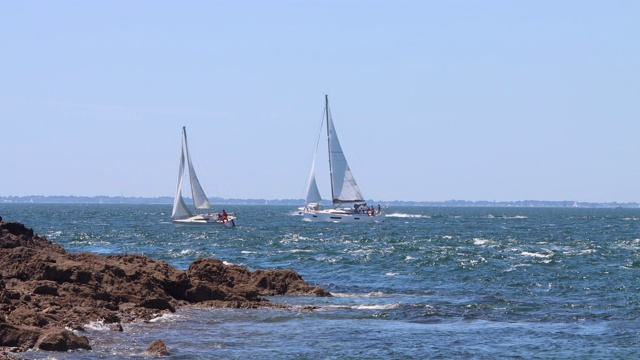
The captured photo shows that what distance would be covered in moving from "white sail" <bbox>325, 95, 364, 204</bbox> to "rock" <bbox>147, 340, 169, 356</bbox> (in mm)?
82592

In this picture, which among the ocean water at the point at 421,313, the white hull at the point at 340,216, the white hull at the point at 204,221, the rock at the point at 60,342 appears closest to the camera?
the rock at the point at 60,342

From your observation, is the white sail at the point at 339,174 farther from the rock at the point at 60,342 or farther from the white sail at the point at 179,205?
the rock at the point at 60,342

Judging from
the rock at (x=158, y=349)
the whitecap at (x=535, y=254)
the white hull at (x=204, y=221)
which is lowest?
Answer: the rock at (x=158, y=349)

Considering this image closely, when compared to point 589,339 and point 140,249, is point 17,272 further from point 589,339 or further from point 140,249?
point 140,249

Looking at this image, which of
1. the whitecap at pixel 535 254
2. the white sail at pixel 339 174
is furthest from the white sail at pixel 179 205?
the whitecap at pixel 535 254

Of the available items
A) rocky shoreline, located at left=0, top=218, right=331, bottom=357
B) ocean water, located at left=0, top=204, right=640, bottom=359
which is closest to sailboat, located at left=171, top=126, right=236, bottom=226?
ocean water, located at left=0, top=204, right=640, bottom=359

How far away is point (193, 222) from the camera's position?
89.7 meters

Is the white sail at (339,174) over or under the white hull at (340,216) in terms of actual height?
over

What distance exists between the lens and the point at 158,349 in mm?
20578

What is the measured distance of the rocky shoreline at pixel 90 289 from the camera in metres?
21.4

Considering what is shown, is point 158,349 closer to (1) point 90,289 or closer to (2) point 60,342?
(2) point 60,342

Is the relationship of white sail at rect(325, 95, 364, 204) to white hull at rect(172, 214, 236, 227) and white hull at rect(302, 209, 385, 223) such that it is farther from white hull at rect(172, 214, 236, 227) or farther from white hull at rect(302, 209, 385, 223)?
white hull at rect(172, 214, 236, 227)

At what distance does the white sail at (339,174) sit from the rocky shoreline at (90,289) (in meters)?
69.2

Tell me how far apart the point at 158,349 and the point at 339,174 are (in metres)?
83.3
